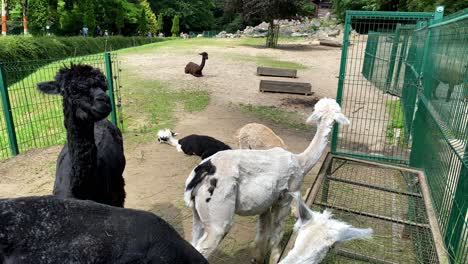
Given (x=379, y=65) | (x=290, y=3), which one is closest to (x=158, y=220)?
(x=379, y=65)

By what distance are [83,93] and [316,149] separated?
91.1 inches

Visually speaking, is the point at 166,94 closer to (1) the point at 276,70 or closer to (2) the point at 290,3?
(1) the point at 276,70

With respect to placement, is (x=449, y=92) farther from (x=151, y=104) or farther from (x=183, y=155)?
(x=151, y=104)

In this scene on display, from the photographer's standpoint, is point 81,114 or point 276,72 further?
point 276,72

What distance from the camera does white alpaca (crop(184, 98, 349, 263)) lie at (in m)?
3.16

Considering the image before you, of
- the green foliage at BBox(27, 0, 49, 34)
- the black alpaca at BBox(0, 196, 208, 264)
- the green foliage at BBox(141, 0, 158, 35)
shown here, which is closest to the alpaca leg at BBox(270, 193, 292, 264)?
the black alpaca at BBox(0, 196, 208, 264)

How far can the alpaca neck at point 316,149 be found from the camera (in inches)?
149

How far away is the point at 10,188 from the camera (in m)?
5.49

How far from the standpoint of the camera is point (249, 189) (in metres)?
3.30

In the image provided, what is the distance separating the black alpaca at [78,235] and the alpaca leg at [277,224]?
83.8 inches

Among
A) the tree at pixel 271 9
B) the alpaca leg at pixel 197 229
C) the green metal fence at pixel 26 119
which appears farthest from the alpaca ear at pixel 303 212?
the tree at pixel 271 9

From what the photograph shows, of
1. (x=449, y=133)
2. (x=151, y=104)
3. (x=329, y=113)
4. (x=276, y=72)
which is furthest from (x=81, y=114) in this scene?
(x=276, y=72)

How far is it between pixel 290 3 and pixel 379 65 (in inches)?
560

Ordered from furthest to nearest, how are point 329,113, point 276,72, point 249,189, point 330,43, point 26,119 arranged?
point 330,43, point 276,72, point 26,119, point 329,113, point 249,189
